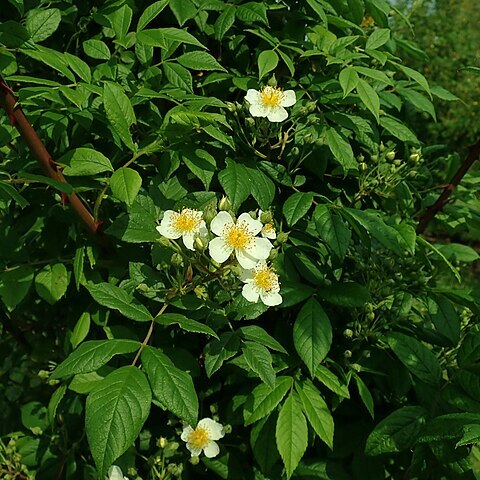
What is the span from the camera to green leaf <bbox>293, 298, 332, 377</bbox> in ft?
4.49

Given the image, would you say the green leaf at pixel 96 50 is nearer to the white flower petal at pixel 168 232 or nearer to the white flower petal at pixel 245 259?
the white flower petal at pixel 168 232

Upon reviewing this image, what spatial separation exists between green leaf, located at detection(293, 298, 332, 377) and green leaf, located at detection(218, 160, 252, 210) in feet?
0.95

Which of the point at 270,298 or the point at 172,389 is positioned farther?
the point at 270,298

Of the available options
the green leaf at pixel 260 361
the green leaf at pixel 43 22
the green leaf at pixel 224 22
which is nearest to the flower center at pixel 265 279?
the green leaf at pixel 260 361

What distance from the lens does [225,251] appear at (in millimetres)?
1234

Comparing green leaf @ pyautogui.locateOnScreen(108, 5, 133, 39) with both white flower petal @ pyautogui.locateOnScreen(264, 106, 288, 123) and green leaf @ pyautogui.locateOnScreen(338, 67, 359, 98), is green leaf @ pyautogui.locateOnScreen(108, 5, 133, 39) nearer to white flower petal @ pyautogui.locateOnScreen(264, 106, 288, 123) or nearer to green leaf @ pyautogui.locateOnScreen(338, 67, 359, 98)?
white flower petal @ pyautogui.locateOnScreen(264, 106, 288, 123)

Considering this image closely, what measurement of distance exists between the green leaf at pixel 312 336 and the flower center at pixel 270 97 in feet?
1.46

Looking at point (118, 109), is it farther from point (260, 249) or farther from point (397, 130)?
point (397, 130)

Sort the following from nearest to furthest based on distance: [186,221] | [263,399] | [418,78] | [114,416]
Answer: [114,416]
[186,221]
[263,399]
[418,78]

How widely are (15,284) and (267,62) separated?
75 cm

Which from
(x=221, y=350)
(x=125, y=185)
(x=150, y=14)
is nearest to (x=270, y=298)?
(x=221, y=350)

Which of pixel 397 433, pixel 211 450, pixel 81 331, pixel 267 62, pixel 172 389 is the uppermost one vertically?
pixel 267 62

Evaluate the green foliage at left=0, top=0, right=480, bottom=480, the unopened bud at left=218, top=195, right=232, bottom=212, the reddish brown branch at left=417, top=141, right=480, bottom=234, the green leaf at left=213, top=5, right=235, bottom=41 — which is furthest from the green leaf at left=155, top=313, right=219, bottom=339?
the reddish brown branch at left=417, top=141, right=480, bottom=234

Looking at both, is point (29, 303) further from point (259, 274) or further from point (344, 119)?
point (344, 119)
